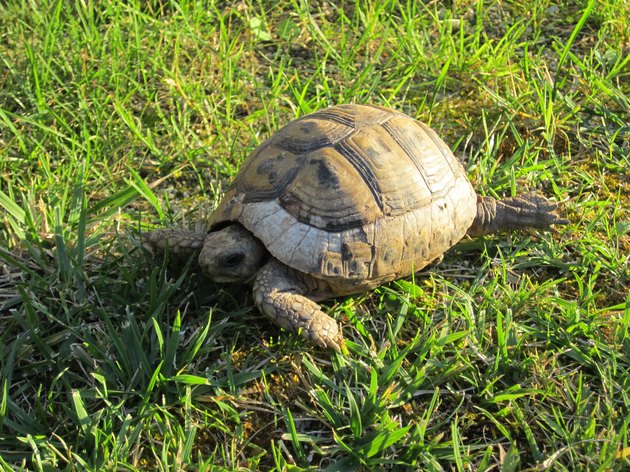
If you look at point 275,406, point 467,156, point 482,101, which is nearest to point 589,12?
point 482,101

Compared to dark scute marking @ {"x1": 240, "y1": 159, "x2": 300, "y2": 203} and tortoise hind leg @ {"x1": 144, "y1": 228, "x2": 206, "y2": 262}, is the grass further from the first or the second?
dark scute marking @ {"x1": 240, "y1": 159, "x2": 300, "y2": 203}

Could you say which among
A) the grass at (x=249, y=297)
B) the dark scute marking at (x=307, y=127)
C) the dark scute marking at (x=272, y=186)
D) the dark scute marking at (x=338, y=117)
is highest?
the dark scute marking at (x=338, y=117)

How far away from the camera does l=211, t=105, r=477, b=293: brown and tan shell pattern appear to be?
8.62ft

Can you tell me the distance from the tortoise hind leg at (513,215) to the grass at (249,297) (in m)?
0.10

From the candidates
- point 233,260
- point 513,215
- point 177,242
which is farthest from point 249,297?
point 513,215

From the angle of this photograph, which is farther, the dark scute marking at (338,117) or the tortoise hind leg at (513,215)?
the tortoise hind leg at (513,215)

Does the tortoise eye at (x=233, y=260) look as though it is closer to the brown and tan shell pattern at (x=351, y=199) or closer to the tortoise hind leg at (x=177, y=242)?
the brown and tan shell pattern at (x=351, y=199)

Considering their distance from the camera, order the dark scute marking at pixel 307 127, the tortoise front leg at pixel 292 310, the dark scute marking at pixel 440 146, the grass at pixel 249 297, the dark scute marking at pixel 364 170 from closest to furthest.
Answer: the grass at pixel 249 297
the tortoise front leg at pixel 292 310
the dark scute marking at pixel 364 170
the dark scute marking at pixel 307 127
the dark scute marking at pixel 440 146

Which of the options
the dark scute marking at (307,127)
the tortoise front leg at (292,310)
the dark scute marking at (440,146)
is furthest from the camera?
the dark scute marking at (440,146)

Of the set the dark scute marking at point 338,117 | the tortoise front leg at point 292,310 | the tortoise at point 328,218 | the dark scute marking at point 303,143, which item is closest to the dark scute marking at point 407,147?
the tortoise at point 328,218

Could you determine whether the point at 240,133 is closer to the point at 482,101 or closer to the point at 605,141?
the point at 482,101

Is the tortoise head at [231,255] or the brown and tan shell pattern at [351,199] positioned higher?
the brown and tan shell pattern at [351,199]

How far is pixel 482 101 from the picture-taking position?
3895 millimetres

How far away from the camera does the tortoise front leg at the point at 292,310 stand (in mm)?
2564
